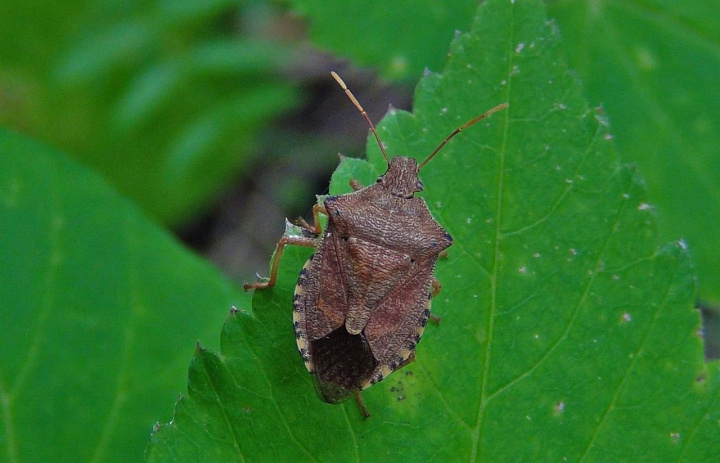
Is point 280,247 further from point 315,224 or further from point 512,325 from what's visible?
point 512,325

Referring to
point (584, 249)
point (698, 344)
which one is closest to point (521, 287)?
point (584, 249)

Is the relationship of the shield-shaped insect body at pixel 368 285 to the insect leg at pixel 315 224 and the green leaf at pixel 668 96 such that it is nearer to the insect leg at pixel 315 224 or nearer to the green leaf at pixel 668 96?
the insect leg at pixel 315 224

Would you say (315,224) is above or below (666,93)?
above

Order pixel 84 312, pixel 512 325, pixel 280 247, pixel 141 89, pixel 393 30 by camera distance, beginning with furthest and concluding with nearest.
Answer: pixel 141 89 → pixel 393 30 → pixel 84 312 → pixel 280 247 → pixel 512 325

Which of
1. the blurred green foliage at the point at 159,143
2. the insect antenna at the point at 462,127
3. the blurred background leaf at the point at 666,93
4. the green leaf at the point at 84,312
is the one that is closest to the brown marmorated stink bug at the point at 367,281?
the insect antenna at the point at 462,127

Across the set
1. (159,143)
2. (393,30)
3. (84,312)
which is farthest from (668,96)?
(159,143)

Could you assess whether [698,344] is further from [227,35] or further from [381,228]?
[227,35]
